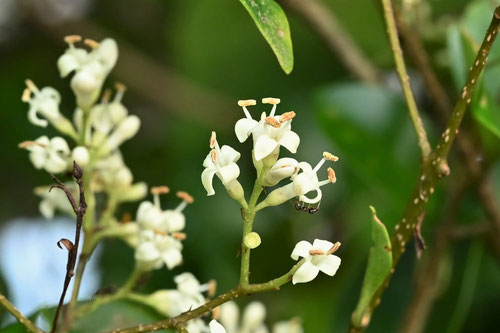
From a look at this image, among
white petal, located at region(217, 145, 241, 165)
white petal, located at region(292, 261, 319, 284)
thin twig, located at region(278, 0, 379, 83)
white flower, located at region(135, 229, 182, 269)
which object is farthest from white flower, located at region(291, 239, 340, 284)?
thin twig, located at region(278, 0, 379, 83)

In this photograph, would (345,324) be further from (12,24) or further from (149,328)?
(12,24)

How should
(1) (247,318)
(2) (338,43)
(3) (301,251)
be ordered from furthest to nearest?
(2) (338,43)
(1) (247,318)
(3) (301,251)

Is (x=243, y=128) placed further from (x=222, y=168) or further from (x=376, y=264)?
(x=376, y=264)

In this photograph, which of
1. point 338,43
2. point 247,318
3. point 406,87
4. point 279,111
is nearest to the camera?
point 406,87

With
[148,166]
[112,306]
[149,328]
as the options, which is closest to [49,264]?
[148,166]

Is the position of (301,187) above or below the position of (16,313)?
above

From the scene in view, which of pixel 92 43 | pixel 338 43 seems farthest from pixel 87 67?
pixel 338 43

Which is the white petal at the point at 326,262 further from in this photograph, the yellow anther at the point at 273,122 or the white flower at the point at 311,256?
the yellow anther at the point at 273,122

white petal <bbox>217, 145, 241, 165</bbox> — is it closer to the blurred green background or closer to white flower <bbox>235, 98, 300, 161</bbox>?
white flower <bbox>235, 98, 300, 161</bbox>
